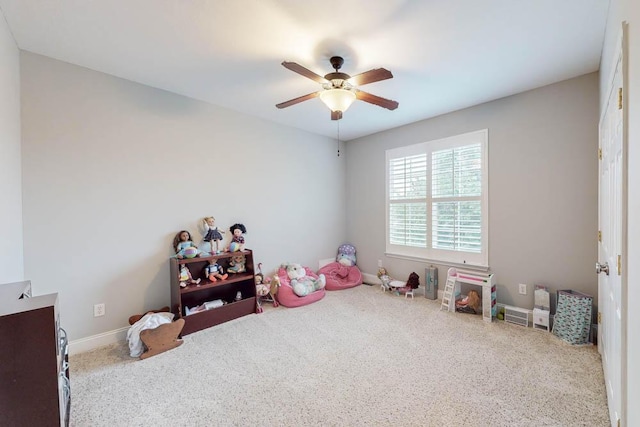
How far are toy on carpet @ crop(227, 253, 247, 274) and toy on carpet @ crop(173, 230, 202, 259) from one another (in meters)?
0.47

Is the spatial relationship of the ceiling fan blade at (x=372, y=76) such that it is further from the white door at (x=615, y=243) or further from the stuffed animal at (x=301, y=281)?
the stuffed animal at (x=301, y=281)

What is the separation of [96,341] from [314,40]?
129 inches

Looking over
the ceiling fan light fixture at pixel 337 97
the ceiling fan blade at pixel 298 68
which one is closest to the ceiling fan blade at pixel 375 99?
the ceiling fan light fixture at pixel 337 97

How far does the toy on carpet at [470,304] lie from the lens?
10.5 ft

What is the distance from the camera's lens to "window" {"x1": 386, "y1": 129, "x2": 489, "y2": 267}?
3.35m

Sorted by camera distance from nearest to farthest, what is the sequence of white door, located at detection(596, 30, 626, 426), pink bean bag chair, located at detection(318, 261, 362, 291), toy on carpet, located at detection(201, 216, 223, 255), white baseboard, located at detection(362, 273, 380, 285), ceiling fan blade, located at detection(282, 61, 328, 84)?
white door, located at detection(596, 30, 626, 426), ceiling fan blade, located at detection(282, 61, 328, 84), toy on carpet, located at detection(201, 216, 223, 255), pink bean bag chair, located at detection(318, 261, 362, 291), white baseboard, located at detection(362, 273, 380, 285)

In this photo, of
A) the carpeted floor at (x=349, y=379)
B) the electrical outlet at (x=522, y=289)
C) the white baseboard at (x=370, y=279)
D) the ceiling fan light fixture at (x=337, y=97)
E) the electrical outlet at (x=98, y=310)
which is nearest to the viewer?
the carpeted floor at (x=349, y=379)

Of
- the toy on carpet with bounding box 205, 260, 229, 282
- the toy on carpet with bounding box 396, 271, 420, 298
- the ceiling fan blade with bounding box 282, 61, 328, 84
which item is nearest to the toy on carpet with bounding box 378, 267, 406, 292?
the toy on carpet with bounding box 396, 271, 420, 298

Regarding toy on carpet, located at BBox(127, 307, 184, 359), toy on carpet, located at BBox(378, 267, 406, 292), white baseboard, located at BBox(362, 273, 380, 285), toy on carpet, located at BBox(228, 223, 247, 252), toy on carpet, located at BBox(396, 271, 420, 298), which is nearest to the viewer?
toy on carpet, located at BBox(127, 307, 184, 359)

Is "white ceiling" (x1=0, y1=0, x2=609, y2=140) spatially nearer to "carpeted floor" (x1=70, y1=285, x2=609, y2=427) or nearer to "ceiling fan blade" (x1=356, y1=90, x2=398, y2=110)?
"ceiling fan blade" (x1=356, y1=90, x2=398, y2=110)

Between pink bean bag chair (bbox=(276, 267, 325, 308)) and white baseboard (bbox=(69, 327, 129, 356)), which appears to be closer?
white baseboard (bbox=(69, 327, 129, 356))

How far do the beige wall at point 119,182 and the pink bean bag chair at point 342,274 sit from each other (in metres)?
1.13

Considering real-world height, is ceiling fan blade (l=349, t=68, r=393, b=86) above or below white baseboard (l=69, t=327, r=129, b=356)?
above

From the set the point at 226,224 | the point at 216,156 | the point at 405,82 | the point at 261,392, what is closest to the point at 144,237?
the point at 226,224
